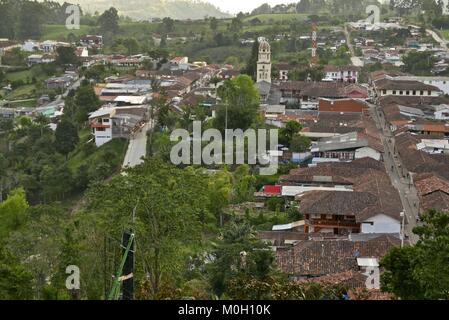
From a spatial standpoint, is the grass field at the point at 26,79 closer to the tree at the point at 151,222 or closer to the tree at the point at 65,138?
the tree at the point at 65,138

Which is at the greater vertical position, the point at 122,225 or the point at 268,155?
the point at 122,225

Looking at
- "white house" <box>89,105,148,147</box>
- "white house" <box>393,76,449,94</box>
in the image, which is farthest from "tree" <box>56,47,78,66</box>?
"white house" <box>393,76,449,94</box>

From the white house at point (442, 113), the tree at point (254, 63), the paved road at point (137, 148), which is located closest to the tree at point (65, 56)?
the tree at point (254, 63)

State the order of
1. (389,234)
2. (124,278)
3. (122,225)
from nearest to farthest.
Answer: (124,278) → (122,225) → (389,234)

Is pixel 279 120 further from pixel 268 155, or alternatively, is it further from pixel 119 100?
pixel 119 100

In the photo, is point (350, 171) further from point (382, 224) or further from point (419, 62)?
point (419, 62)

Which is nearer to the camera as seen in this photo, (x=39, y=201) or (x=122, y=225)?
(x=122, y=225)
